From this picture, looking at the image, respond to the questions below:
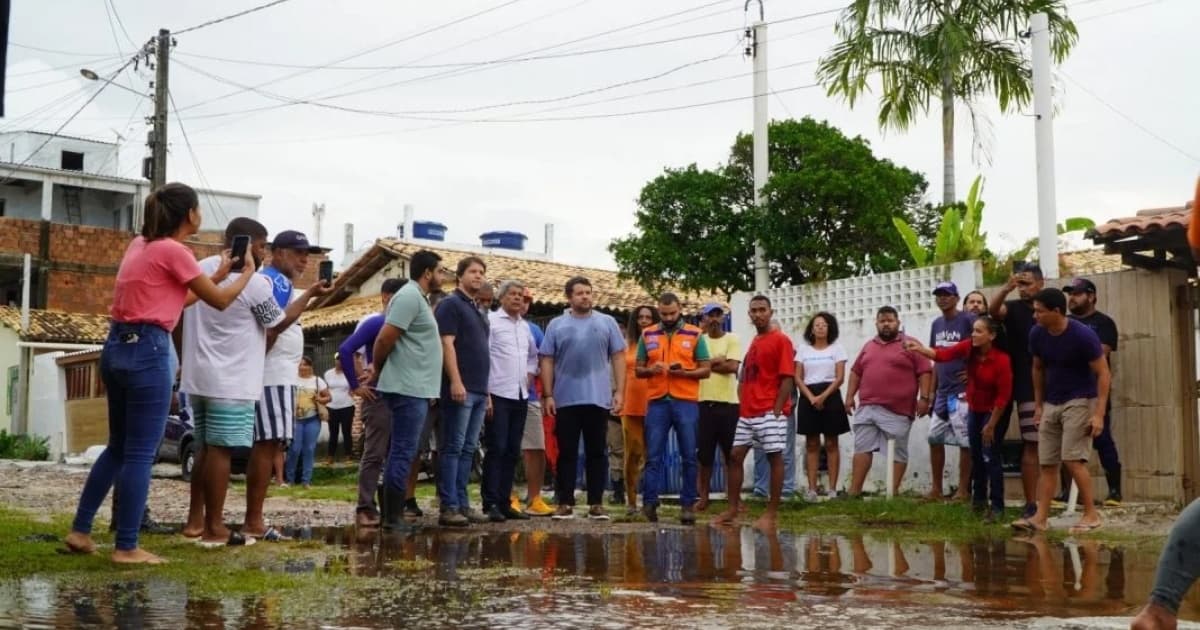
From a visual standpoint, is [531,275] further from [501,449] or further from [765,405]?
[501,449]

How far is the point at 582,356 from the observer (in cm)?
1122

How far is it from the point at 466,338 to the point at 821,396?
4697 millimetres

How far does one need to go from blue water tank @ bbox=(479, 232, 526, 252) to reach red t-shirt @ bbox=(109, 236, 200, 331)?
44.3 metres

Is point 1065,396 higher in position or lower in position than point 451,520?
higher

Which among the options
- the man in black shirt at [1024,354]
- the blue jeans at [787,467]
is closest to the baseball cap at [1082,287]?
the man in black shirt at [1024,354]

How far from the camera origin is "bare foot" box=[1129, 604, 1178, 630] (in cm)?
472

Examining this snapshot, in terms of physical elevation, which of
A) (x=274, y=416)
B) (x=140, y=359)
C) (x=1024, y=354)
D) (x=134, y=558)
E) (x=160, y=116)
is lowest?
(x=134, y=558)

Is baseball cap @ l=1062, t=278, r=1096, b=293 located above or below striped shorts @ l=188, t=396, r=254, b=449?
above

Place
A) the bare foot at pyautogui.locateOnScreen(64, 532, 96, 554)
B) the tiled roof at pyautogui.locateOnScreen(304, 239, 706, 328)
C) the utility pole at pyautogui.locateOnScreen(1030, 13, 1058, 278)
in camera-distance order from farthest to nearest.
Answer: the tiled roof at pyautogui.locateOnScreen(304, 239, 706, 328) < the utility pole at pyautogui.locateOnScreen(1030, 13, 1058, 278) < the bare foot at pyautogui.locateOnScreen(64, 532, 96, 554)

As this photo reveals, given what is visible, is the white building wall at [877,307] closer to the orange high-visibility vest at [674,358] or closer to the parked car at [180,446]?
the orange high-visibility vest at [674,358]

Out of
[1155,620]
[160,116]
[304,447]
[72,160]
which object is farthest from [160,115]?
[72,160]

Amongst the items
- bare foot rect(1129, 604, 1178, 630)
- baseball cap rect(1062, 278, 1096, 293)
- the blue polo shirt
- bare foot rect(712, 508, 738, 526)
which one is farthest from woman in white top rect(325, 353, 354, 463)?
bare foot rect(1129, 604, 1178, 630)

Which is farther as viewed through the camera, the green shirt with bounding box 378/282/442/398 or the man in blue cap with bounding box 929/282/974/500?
the man in blue cap with bounding box 929/282/974/500

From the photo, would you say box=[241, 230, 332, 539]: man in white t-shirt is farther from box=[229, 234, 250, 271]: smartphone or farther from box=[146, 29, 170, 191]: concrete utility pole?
box=[146, 29, 170, 191]: concrete utility pole
